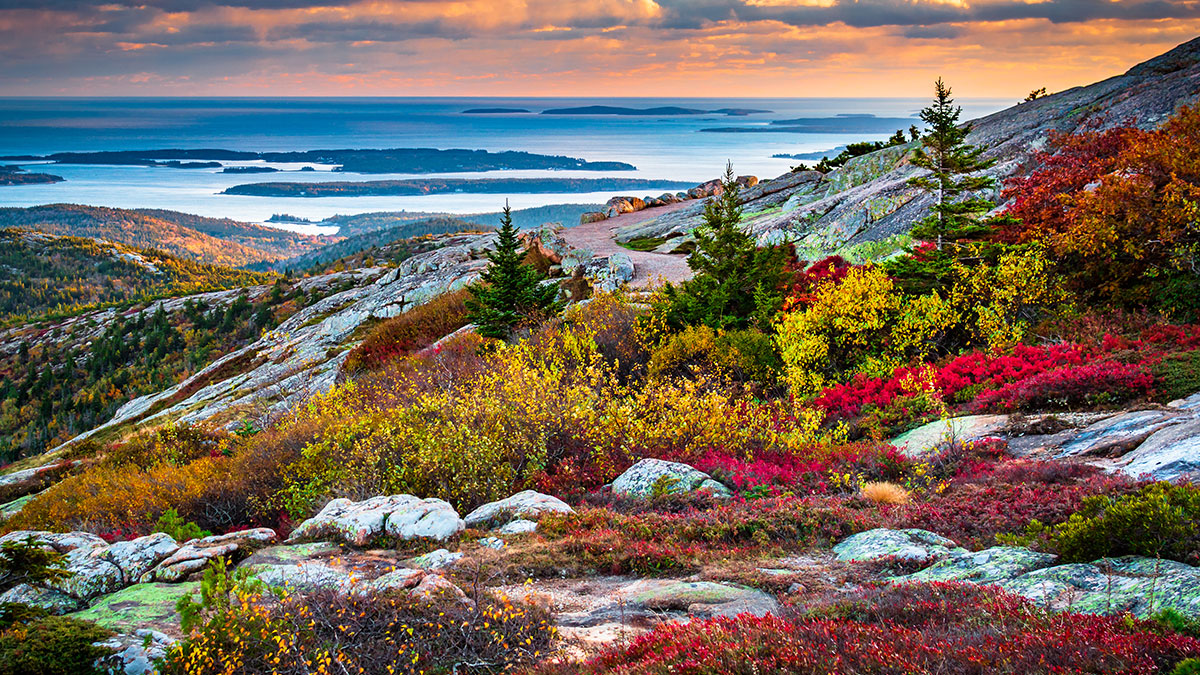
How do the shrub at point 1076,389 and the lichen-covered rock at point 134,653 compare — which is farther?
the shrub at point 1076,389

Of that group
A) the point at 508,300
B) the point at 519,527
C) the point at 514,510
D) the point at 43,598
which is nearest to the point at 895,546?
the point at 519,527

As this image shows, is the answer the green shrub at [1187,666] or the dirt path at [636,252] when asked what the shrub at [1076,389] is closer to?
the green shrub at [1187,666]

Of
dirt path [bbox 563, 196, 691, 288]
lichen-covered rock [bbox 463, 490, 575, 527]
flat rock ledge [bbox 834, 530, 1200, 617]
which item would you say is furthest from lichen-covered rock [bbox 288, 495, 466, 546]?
dirt path [bbox 563, 196, 691, 288]

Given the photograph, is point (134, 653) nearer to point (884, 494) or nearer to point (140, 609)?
point (140, 609)

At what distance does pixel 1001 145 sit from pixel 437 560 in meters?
30.9

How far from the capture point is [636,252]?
40.4 metres

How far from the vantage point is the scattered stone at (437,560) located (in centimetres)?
907

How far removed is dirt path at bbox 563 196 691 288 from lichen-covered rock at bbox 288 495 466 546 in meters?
16.0

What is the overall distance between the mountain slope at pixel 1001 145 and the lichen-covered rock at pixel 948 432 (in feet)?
45.4

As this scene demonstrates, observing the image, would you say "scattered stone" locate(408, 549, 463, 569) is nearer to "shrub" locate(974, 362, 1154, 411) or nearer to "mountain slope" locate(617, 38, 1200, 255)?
"shrub" locate(974, 362, 1154, 411)

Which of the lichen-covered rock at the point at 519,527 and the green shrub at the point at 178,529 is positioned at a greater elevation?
the lichen-covered rock at the point at 519,527

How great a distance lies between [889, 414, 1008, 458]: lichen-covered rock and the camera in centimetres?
1282

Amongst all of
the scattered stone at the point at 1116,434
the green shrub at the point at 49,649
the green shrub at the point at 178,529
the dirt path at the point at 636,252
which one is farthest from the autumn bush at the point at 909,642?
the dirt path at the point at 636,252

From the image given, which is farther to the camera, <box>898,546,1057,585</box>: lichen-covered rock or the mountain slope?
the mountain slope
